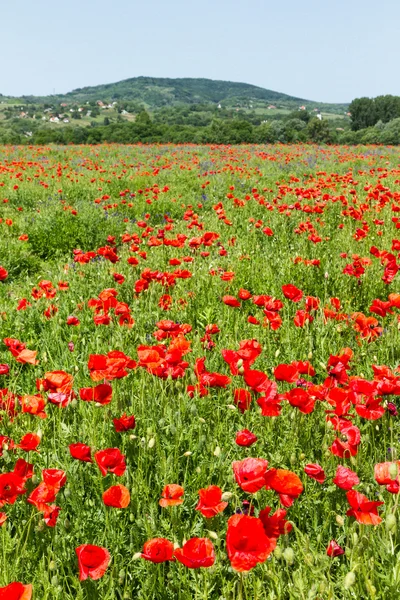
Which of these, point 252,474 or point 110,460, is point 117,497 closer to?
point 110,460

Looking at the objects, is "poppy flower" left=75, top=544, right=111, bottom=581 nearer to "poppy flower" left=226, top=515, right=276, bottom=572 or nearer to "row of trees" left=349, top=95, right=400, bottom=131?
"poppy flower" left=226, top=515, right=276, bottom=572

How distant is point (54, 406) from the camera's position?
248cm

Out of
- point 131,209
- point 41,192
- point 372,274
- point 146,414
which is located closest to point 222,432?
point 146,414

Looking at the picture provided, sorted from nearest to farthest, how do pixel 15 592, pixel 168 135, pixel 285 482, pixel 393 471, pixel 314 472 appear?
pixel 15 592 < pixel 285 482 < pixel 393 471 < pixel 314 472 < pixel 168 135

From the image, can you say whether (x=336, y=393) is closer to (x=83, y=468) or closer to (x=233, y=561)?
(x=233, y=561)

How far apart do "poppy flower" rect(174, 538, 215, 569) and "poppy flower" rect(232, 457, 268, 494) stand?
0.62ft

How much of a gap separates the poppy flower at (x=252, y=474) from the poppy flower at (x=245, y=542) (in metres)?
0.14

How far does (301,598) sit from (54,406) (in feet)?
4.98

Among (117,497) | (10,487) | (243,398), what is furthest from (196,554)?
(243,398)

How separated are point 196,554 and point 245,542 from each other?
18 cm

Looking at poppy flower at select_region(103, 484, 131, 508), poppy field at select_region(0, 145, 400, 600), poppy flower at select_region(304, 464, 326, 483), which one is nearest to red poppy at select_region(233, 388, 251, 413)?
poppy field at select_region(0, 145, 400, 600)

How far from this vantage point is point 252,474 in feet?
4.56

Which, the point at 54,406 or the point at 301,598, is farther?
the point at 54,406

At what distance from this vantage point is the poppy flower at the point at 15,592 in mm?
1146
